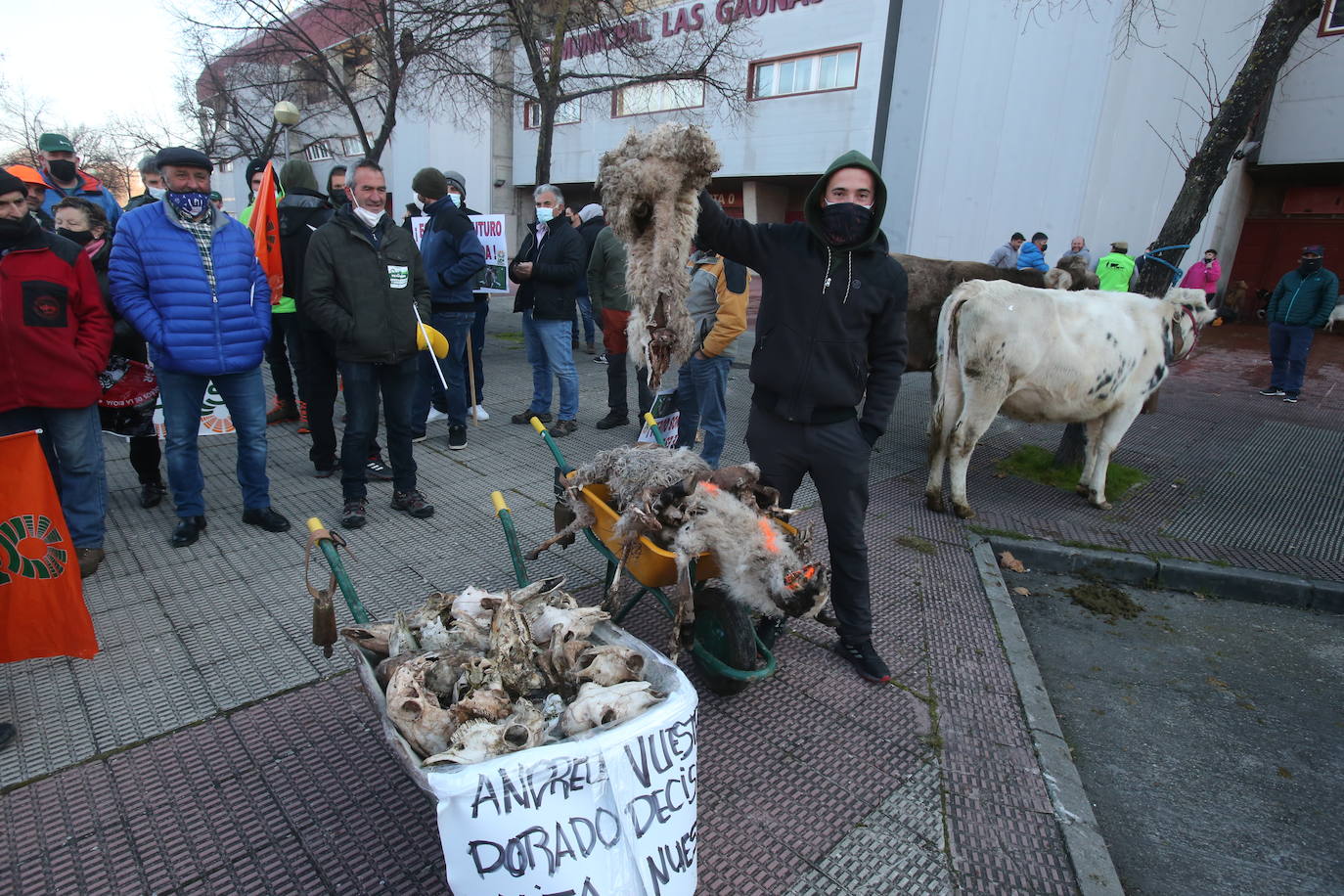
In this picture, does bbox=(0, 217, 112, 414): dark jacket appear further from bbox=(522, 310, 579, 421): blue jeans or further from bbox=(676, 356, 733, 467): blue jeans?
bbox=(676, 356, 733, 467): blue jeans

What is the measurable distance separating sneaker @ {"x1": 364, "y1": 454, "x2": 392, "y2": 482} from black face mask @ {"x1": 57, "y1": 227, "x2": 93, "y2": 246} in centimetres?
232

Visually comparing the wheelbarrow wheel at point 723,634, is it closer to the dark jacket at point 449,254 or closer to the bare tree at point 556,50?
the dark jacket at point 449,254

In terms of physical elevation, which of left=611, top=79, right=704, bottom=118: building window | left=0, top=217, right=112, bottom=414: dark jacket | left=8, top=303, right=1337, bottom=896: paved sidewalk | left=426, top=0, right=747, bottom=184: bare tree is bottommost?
left=8, top=303, right=1337, bottom=896: paved sidewalk

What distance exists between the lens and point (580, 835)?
186cm

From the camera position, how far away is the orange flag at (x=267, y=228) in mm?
5449

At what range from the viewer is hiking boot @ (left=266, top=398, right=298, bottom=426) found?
6.92 metres

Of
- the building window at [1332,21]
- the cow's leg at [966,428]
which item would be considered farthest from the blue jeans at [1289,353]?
the building window at [1332,21]

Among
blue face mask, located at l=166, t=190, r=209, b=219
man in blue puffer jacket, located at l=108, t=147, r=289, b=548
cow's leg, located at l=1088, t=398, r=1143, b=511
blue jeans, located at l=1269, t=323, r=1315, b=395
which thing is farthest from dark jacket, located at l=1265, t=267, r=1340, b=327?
blue face mask, located at l=166, t=190, r=209, b=219

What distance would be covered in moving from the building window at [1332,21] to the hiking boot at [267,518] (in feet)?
65.6

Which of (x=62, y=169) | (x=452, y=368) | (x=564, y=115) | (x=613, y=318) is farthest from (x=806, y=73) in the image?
(x=62, y=169)

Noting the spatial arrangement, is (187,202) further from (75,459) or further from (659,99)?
(659,99)

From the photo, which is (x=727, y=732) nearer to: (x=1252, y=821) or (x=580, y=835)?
(x=580, y=835)

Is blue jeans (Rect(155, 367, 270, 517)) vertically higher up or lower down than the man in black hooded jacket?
lower down

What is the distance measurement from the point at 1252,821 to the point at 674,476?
274 centimetres
